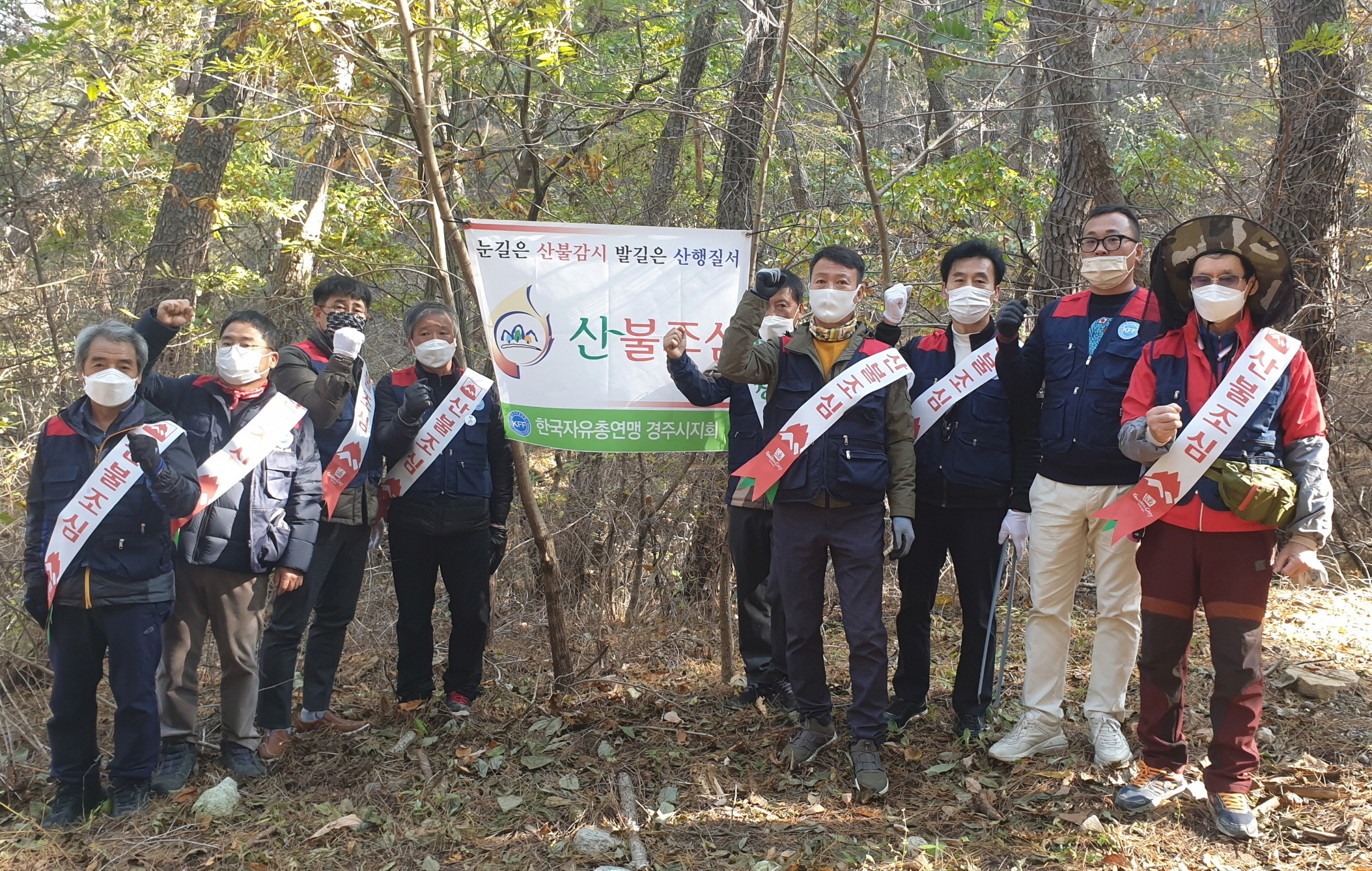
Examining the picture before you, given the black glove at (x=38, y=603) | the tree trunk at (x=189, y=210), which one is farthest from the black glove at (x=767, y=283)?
the tree trunk at (x=189, y=210)

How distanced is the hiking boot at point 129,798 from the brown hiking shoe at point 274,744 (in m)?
0.55

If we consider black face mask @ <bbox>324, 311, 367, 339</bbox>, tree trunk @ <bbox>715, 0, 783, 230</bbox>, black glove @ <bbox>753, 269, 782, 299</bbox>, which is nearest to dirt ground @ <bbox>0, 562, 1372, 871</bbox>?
black face mask @ <bbox>324, 311, 367, 339</bbox>

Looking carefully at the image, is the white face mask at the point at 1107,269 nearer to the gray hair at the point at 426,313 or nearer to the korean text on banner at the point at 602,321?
the korean text on banner at the point at 602,321

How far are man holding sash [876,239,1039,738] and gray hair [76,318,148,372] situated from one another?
3.23 m

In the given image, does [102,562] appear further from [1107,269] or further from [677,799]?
[1107,269]

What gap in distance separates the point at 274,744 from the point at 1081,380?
13.1ft

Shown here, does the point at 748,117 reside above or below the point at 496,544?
above

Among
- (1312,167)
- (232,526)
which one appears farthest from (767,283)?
(1312,167)

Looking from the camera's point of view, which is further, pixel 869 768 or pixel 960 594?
pixel 960 594

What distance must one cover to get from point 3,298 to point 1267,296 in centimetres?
836

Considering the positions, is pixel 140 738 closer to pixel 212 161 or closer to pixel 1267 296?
pixel 1267 296

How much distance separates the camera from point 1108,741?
4004mm

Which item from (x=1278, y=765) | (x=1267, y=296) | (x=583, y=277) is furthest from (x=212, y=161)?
(x=1278, y=765)

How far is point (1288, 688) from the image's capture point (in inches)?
190
